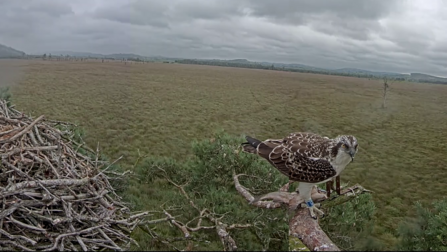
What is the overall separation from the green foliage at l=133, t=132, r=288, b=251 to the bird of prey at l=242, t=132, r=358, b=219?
3.33ft

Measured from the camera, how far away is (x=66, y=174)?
6.59m

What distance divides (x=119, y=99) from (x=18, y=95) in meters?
9.33

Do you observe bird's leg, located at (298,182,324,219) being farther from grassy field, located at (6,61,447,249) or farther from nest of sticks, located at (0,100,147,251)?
nest of sticks, located at (0,100,147,251)

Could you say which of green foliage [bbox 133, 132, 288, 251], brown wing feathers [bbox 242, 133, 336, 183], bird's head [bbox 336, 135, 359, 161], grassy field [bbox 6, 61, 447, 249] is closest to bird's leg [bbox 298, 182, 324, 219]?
brown wing feathers [bbox 242, 133, 336, 183]

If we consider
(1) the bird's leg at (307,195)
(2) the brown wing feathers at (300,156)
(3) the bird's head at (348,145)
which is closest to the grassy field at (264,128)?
(1) the bird's leg at (307,195)

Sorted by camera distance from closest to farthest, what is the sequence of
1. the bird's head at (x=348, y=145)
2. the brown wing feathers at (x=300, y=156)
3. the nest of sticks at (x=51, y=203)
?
the bird's head at (x=348, y=145)
the brown wing feathers at (x=300, y=156)
the nest of sticks at (x=51, y=203)

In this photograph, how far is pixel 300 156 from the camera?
5.26 meters

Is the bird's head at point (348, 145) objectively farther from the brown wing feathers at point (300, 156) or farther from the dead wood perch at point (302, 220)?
the dead wood perch at point (302, 220)

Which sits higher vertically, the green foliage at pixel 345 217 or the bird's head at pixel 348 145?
the bird's head at pixel 348 145

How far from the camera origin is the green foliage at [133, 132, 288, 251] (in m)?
6.07

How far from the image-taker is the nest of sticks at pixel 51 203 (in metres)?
5.23

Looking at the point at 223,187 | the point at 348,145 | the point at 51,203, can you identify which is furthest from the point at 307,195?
the point at 51,203

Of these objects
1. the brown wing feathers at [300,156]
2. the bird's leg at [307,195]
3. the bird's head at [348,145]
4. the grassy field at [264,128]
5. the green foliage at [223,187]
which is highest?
the bird's head at [348,145]

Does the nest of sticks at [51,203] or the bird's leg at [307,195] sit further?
the bird's leg at [307,195]
